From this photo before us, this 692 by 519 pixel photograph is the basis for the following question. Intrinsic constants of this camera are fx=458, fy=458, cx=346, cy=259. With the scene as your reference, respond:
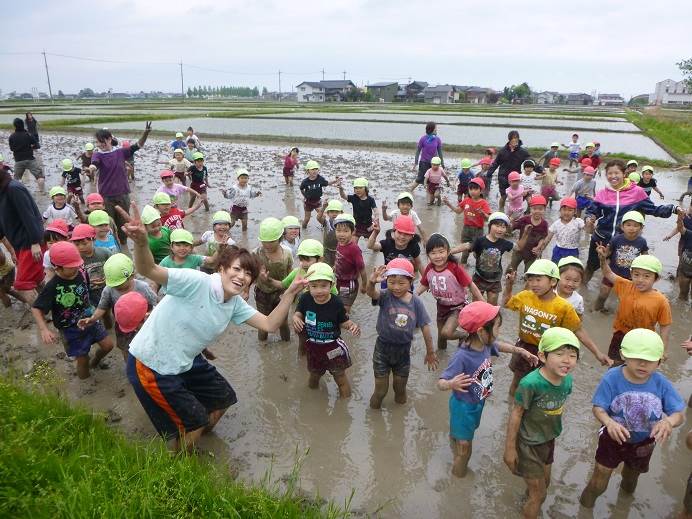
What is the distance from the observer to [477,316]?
139 inches

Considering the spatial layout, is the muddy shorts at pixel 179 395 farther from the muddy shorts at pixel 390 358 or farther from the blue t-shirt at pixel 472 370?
the blue t-shirt at pixel 472 370

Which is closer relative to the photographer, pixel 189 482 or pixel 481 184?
pixel 189 482

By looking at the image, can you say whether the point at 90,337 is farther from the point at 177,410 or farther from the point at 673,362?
the point at 673,362

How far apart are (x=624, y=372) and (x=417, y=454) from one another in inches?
73.0

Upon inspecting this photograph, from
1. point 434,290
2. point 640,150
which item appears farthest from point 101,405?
point 640,150

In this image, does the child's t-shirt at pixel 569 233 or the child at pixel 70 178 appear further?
the child at pixel 70 178

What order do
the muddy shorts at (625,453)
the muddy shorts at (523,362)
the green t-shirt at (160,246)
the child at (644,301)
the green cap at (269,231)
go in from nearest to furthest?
the muddy shorts at (625,453) → the child at (644,301) → the muddy shorts at (523,362) → the green cap at (269,231) → the green t-shirt at (160,246)

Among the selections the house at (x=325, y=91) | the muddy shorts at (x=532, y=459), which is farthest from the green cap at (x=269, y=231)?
the house at (x=325, y=91)

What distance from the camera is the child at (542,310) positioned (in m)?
4.17

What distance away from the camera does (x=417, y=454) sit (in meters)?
4.13

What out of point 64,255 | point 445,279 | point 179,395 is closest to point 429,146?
point 445,279

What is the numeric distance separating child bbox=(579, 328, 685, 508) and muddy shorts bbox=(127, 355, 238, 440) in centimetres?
307

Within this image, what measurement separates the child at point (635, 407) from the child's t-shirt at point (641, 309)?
135cm

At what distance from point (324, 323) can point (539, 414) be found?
2.07 meters
